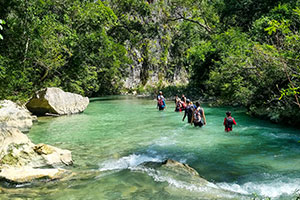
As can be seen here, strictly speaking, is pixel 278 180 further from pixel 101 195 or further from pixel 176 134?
pixel 176 134

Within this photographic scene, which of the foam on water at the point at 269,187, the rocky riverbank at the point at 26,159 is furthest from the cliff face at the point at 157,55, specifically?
the foam on water at the point at 269,187

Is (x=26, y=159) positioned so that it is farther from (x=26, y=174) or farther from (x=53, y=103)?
(x=53, y=103)

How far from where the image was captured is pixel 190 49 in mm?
28281

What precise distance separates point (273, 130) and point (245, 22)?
55.9ft

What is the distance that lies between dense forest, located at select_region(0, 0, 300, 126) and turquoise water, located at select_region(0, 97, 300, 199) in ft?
6.05

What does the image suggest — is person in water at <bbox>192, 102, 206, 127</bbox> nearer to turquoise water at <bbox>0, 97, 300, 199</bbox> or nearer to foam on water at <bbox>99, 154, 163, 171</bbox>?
turquoise water at <bbox>0, 97, 300, 199</bbox>

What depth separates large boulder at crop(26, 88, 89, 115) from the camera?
1630 centimetres

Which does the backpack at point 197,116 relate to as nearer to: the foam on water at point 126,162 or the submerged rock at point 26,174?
the foam on water at point 126,162

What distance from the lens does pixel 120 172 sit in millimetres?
6102

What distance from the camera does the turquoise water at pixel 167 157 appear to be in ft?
16.5

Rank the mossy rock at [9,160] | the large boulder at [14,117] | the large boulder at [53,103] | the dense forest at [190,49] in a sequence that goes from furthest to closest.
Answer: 1. the large boulder at [53,103]
2. the dense forest at [190,49]
3. the large boulder at [14,117]
4. the mossy rock at [9,160]

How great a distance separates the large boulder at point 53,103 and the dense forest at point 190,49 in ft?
3.24

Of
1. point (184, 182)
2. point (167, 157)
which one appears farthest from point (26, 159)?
point (184, 182)

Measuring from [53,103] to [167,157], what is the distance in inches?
464
